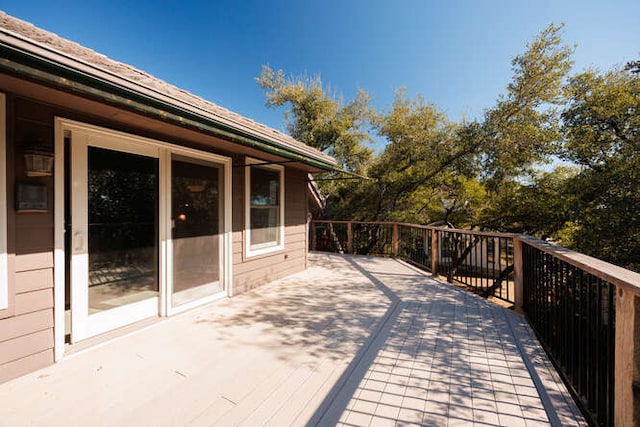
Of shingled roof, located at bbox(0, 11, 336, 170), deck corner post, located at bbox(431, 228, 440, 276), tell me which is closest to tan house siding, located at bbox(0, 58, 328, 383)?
shingled roof, located at bbox(0, 11, 336, 170)

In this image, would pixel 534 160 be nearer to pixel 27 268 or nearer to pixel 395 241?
pixel 395 241

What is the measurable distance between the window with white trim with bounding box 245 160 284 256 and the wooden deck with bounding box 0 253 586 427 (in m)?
1.34

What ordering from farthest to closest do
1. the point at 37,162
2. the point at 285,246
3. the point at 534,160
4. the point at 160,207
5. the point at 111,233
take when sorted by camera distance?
1. the point at 534,160
2. the point at 285,246
3. the point at 160,207
4. the point at 111,233
5. the point at 37,162

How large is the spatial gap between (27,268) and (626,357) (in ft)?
12.4

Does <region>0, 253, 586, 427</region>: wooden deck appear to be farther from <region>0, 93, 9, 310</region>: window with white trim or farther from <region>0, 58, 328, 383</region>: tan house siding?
<region>0, 93, 9, 310</region>: window with white trim

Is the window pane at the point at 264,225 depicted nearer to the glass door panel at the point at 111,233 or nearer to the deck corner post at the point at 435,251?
the glass door panel at the point at 111,233

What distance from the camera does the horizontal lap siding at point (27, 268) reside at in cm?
192

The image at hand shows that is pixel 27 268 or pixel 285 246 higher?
pixel 27 268

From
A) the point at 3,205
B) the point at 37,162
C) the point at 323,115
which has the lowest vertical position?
the point at 3,205

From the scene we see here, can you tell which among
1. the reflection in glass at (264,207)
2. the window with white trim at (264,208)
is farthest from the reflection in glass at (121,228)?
the reflection in glass at (264,207)

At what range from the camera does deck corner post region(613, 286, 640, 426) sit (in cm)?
128

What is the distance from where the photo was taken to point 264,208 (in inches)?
185

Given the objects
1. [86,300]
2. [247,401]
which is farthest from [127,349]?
[247,401]

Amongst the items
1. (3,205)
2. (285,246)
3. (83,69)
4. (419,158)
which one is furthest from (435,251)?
(3,205)
